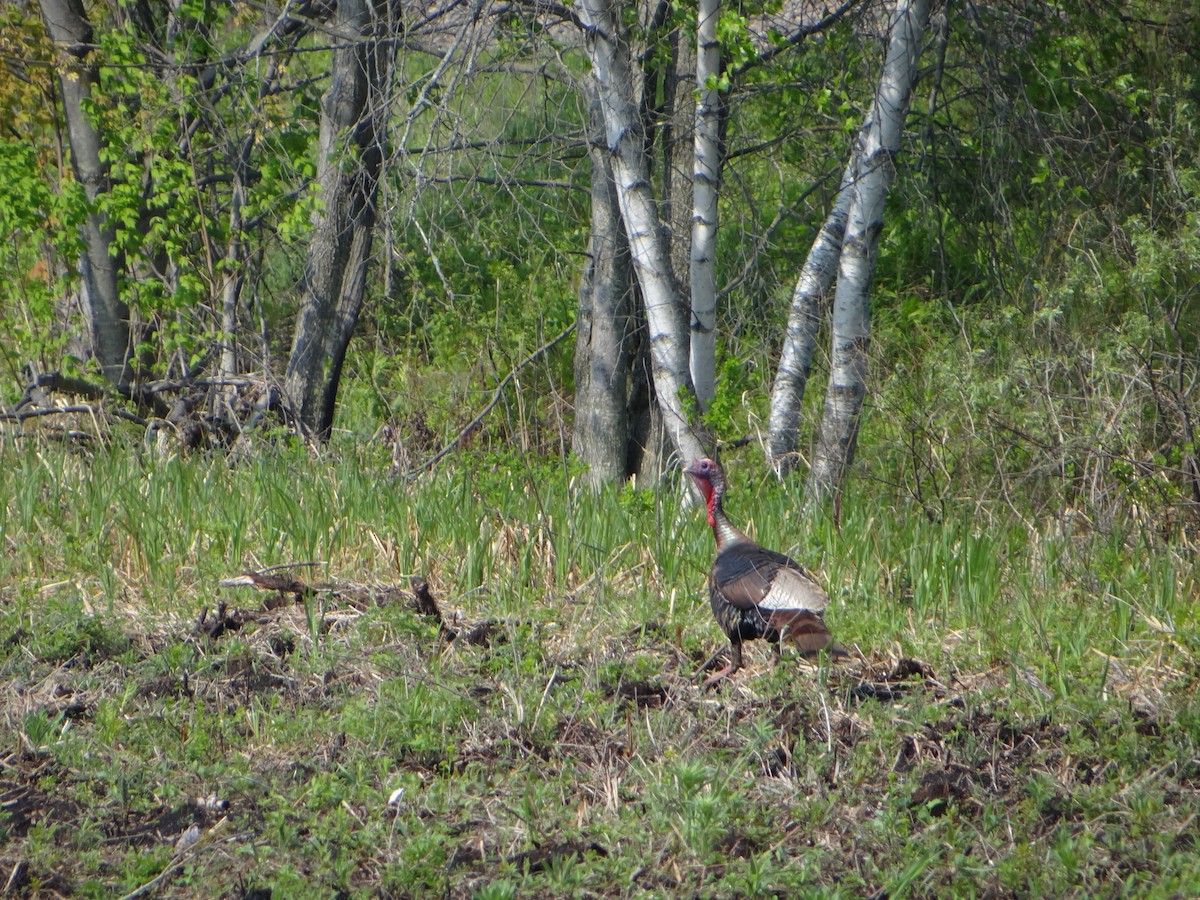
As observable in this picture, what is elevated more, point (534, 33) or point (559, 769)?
point (534, 33)

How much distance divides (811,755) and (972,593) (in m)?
1.54

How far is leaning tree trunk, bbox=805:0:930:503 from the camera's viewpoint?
23.4ft

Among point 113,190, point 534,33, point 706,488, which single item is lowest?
point 706,488

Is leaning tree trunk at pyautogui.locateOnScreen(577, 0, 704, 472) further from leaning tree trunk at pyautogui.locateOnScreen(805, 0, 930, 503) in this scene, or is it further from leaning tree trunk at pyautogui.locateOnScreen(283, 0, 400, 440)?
leaning tree trunk at pyautogui.locateOnScreen(283, 0, 400, 440)

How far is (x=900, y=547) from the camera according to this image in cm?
617

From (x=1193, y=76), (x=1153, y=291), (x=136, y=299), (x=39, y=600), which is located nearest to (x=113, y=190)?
(x=136, y=299)

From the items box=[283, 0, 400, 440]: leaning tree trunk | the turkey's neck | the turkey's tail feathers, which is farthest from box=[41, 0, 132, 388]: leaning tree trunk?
the turkey's tail feathers

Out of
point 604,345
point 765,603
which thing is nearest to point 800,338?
point 604,345

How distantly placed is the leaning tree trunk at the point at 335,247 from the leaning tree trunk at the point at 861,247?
3.47 m

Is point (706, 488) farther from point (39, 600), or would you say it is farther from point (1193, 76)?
point (1193, 76)

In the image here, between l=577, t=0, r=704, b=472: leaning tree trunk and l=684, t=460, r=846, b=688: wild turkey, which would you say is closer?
l=684, t=460, r=846, b=688: wild turkey

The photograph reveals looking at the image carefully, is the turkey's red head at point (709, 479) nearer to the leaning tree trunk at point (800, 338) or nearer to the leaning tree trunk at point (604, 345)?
the leaning tree trunk at point (800, 338)

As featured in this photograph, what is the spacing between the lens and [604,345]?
9.09 meters

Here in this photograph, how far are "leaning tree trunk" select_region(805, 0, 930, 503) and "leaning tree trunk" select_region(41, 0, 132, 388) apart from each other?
5341 mm
